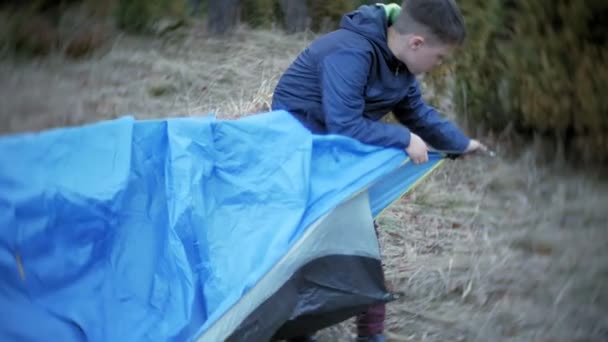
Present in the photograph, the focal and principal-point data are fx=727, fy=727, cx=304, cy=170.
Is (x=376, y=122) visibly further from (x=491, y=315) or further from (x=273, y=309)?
(x=491, y=315)

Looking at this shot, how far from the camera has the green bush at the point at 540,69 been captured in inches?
153

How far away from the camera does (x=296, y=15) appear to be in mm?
7266

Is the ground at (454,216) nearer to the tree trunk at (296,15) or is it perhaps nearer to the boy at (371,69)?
the boy at (371,69)

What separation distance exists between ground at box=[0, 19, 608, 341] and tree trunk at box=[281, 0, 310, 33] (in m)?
1.00

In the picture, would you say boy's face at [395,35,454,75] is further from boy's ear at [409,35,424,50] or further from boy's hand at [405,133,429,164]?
boy's hand at [405,133,429,164]

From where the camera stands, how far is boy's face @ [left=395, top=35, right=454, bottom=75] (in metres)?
2.58

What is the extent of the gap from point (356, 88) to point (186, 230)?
76 centimetres

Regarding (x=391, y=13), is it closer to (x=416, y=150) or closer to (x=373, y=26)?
(x=373, y=26)

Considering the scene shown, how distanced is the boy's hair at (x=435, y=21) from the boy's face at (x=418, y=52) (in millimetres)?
26

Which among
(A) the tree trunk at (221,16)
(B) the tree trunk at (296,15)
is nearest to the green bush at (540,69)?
(B) the tree trunk at (296,15)

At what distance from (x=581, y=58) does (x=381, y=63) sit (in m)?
1.78

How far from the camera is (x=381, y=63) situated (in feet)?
8.59

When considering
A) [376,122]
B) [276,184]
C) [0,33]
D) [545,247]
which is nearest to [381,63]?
[376,122]

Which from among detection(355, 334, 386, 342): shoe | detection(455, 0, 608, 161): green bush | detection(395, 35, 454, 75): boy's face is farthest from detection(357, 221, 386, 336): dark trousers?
detection(455, 0, 608, 161): green bush
